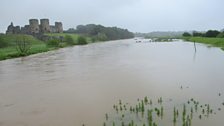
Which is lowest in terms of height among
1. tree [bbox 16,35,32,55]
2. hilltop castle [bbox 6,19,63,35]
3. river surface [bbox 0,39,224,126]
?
river surface [bbox 0,39,224,126]

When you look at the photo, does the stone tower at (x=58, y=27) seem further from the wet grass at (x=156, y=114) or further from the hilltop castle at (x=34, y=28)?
the wet grass at (x=156, y=114)

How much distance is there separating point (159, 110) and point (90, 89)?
19.0 ft

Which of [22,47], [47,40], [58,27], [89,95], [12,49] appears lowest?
[89,95]

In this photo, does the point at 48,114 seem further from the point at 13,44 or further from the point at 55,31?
the point at 55,31

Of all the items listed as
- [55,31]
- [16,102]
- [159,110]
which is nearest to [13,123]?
[16,102]

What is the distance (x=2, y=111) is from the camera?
11.4 meters

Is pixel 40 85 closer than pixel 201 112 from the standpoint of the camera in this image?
No

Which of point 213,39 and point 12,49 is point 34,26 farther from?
point 213,39

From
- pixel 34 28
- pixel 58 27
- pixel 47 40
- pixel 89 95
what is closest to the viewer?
pixel 89 95

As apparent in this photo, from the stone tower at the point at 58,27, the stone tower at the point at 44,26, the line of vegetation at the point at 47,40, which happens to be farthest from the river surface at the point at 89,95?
the stone tower at the point at 58,27

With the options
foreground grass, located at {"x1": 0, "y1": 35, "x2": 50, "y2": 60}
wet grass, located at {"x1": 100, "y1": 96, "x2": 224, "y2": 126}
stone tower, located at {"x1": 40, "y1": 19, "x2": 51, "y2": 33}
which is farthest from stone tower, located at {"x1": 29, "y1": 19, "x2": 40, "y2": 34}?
wet grass, located at {"x1": 100, "y1": 96, "x2": 224, "y2": 126}

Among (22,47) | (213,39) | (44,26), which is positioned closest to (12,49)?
(22,47)

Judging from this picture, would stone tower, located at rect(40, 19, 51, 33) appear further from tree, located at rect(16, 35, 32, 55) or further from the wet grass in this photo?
the wet grass

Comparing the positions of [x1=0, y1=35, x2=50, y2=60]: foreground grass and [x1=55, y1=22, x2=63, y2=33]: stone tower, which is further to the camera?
[x1=55, y1=22, x2=63, y2=33]: stone tower
